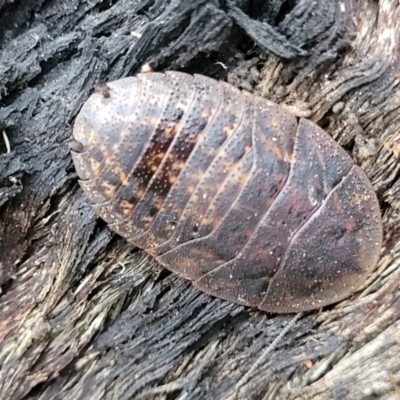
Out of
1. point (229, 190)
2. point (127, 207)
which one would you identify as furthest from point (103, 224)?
point (229, 190)

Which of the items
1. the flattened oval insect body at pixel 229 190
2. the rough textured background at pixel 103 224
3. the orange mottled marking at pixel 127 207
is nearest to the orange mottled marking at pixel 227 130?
the flattened oval insect body at pixel 229 190

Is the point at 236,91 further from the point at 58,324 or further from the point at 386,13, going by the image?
the point at 58,324

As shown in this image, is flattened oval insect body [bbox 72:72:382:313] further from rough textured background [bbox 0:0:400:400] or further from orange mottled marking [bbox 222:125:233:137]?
rough textured background [bbox 0:0:400:400]

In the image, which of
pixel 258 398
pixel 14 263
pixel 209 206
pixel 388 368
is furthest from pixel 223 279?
pixel 14 263

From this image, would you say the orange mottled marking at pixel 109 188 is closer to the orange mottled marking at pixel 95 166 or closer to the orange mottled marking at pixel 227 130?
Answer: the orange mottled marking at pixel 95 166

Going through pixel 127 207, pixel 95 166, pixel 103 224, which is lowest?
pixel 103 224

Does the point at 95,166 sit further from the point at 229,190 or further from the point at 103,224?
the point at 229,190

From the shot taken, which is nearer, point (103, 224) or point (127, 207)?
point (127, 207)
